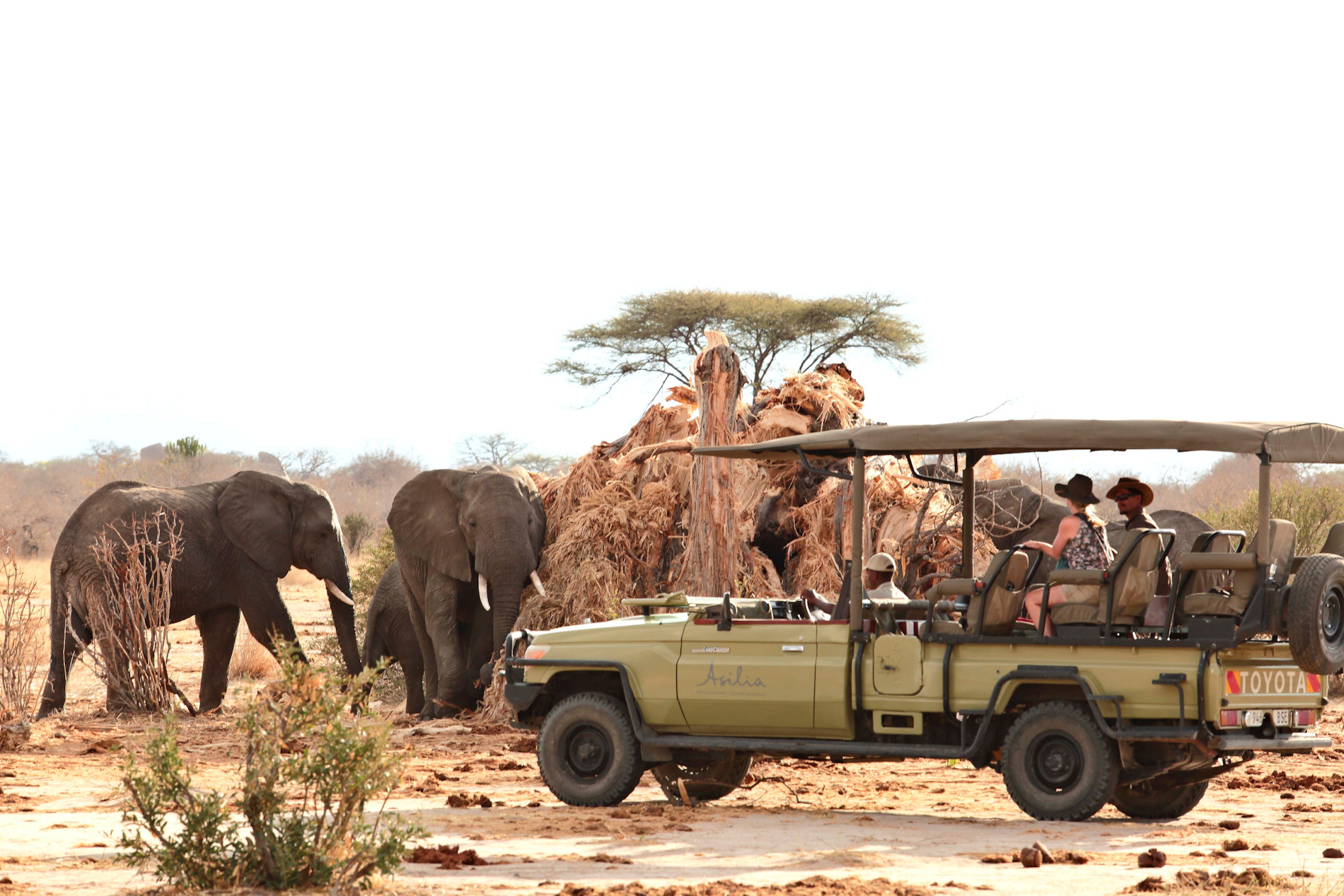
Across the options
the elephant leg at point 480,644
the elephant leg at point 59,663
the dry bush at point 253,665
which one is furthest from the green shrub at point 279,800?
the dry bush at point 253,665

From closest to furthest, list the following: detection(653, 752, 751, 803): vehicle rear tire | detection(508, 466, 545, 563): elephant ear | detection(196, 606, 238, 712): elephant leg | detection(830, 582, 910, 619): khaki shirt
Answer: detection(830, 582, 910, 619): khaki shirt, detection(653, 752, 751, 803): vehicle rear tire, detection(508, 466, 545, 563): elephant ear, detection(196, 606, 238, 712): elephant leg

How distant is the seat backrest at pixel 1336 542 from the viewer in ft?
33.2

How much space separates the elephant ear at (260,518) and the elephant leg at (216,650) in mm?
745

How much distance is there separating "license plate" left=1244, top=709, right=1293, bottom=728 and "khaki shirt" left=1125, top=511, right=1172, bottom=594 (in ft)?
2.69

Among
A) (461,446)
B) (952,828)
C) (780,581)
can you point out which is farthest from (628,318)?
(461,446)

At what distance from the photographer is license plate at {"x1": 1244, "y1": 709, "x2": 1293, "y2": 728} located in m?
9.91

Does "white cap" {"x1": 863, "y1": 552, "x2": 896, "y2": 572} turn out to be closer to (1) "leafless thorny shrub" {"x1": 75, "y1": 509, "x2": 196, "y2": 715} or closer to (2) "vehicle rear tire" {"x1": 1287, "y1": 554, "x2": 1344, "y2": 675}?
(2) "vehicle rear tire" {"x1": 1287, "y1": 554, "x2": 1344, "y2": 675}

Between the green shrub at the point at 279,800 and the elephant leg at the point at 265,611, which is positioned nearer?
the green shrub at the point at 279,800

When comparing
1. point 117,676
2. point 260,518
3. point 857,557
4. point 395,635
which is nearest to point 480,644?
point 395,635

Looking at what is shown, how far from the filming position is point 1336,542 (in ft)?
33.5

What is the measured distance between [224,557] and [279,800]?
12932mm

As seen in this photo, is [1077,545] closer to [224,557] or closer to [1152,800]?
[1152,800]

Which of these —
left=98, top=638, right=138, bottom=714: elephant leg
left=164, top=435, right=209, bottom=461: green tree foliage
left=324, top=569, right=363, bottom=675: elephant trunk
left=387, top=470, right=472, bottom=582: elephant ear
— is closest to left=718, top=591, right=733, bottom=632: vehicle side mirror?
left=387, top=470, right=472, bottom=582: elephant ear

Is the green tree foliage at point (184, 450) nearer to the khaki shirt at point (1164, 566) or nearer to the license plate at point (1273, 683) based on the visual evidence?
the khaki shirt at point (1164, 566)
